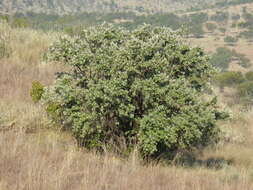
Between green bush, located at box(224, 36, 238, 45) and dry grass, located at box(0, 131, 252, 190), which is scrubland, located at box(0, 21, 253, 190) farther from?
green bush, located at box(224, 36, 238, 45)

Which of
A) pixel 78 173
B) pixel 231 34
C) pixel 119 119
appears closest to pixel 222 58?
pixel 231 34

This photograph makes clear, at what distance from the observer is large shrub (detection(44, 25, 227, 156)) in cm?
585

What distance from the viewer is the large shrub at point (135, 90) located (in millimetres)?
5848

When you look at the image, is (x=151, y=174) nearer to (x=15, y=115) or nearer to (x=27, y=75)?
(x=15, y=115)

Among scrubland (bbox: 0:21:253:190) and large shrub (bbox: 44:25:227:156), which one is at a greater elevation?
large shrub (bbox: 44:25:227:156)

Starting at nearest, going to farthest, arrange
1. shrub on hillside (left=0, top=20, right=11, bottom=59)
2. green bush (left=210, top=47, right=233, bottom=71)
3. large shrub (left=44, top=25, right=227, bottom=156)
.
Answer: large shrub (left=44, top=25, right=227, bottom=156) < shrub on hillside (left=0, top=20, right=11, bottom=59) < green bush (left=210, top=47, right=233, bottom=71)

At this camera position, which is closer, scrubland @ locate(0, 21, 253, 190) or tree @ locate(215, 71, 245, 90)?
scrubland @ locate(0, 21, 253, 190)

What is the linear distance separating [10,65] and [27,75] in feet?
2.41

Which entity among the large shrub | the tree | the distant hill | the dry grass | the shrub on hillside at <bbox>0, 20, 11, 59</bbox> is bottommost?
the tree

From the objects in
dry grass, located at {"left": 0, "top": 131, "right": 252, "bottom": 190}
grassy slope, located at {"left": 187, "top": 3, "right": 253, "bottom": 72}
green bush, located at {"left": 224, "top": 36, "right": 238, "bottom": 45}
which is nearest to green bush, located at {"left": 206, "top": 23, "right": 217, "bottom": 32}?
grassy slope, located at {"left": 187, "top": 3, "right": 253, "bottom": 72}

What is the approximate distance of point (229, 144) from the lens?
32.8ft

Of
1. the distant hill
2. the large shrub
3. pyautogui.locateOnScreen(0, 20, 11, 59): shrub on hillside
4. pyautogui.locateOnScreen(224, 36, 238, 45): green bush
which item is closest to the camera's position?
the large shrub

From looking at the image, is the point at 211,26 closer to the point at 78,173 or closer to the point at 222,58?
the point at 222,58

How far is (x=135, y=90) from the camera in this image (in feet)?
19.5
